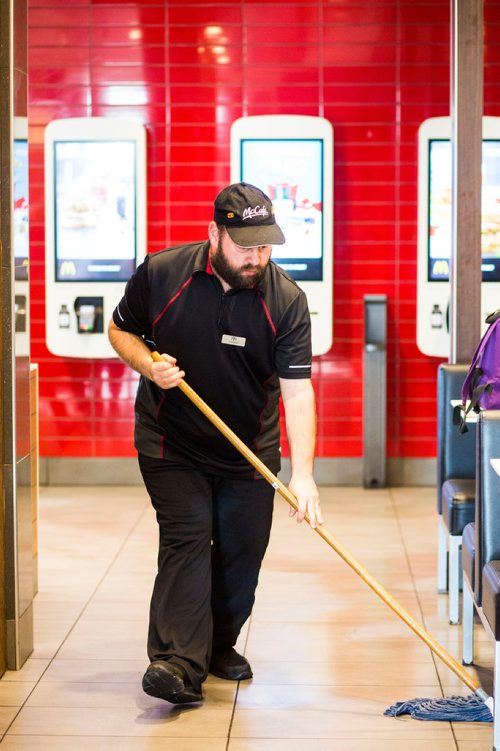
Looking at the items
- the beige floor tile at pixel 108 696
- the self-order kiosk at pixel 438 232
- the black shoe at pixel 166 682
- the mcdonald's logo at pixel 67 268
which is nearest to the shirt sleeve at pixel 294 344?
the black shoe at pixel 166 682

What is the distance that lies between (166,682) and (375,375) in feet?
12.1

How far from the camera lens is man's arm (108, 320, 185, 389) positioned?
338cm

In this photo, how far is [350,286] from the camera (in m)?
7.09

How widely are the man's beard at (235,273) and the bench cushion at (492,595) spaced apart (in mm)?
1081

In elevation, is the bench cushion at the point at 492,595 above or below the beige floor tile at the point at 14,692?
above

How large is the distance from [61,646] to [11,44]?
210cm

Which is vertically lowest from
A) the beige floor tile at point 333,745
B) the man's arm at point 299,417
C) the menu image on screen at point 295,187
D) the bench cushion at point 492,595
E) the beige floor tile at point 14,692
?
the beige floor tile at point 333,745

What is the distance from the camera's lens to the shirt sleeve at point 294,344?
357 centimetres

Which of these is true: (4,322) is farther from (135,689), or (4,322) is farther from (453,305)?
(453,305)

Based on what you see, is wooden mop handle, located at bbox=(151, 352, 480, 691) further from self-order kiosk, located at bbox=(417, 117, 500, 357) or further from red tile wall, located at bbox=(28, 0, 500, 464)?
red tile wall, located at bbox=(28, 0, 500, 464)

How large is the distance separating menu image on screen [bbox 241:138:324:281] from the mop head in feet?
11.6

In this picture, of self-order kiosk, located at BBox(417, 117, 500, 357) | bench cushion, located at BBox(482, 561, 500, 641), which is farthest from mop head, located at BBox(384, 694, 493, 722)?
self-order kiosk, located at BBox(417, 117, 500, 357)

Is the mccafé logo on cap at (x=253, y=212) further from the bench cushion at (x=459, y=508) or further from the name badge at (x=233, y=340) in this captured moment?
the bench cushion at (x=459, y=508)

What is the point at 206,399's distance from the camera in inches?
142
